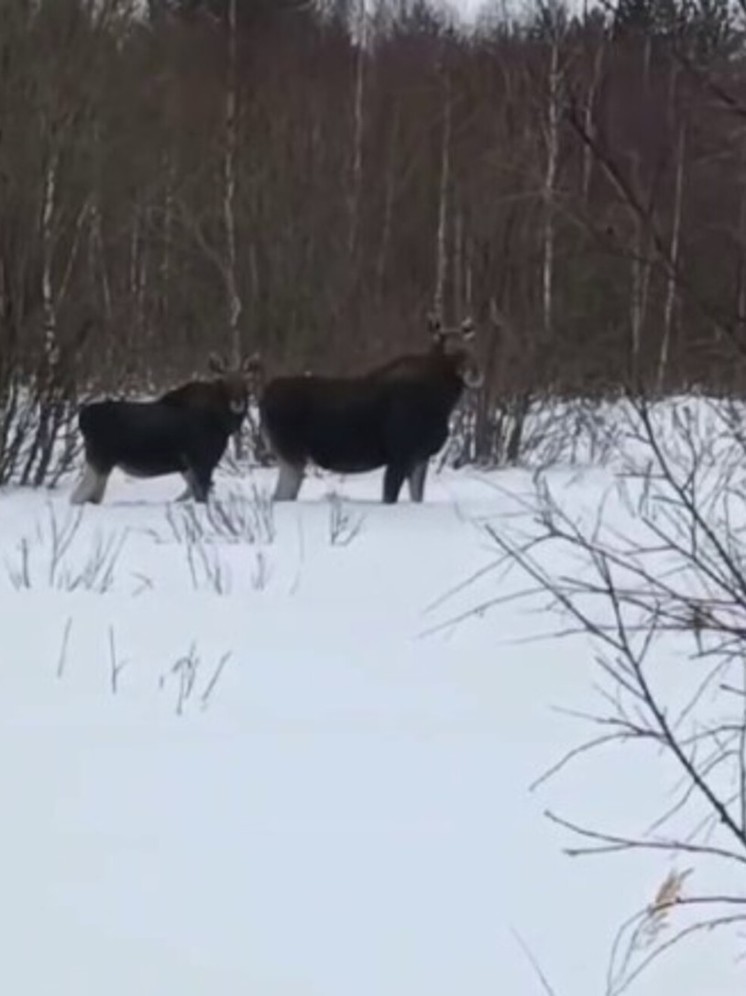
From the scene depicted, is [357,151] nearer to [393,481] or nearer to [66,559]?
[393,481]

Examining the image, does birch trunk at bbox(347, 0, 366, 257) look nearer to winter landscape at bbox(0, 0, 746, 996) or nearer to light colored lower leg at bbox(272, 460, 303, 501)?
winter landscape at bbox(0, 0, 746, 996)

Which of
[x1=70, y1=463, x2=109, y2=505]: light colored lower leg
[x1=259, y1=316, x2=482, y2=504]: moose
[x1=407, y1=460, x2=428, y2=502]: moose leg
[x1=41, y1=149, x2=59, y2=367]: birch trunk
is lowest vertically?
[x1=70, y1=463, x2=109, y2=505]: light colored lower leg

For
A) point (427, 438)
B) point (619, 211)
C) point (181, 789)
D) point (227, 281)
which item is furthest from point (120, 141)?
point (619, 211)

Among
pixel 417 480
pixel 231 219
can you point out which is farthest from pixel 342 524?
pixel 231 219

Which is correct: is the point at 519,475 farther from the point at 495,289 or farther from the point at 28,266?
the point at 28,266

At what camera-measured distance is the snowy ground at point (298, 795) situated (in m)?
3.81

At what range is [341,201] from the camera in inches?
942

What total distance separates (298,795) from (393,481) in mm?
8180

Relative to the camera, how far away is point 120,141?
66.9 feet

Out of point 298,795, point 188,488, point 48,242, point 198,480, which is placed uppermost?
point 48,242

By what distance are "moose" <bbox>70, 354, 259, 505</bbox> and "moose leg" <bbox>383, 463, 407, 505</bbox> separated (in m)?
1.09

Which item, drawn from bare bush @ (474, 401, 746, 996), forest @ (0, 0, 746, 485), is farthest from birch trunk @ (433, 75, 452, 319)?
bare bush @ (474, 401, 746, 996)

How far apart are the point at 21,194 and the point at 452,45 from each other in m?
13.8

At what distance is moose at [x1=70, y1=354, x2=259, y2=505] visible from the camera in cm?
1298
